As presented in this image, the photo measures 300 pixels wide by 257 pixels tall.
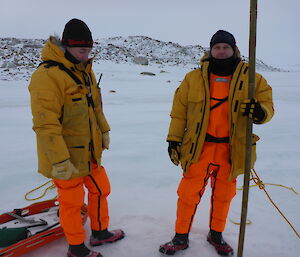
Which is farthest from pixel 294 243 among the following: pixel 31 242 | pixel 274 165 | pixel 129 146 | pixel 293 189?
pixel 129 146

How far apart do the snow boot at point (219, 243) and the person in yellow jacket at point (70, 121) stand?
110 centimetres

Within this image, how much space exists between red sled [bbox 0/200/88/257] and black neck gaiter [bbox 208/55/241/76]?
1.93 m

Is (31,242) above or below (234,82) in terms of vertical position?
below

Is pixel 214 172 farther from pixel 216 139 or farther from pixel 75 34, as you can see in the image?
pixel 75 34

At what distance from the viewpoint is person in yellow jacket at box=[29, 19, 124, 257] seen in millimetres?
1881

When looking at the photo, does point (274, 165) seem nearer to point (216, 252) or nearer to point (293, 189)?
point (293, 189)

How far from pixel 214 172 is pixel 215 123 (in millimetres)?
486

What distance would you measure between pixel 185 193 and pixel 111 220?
1.09 metres

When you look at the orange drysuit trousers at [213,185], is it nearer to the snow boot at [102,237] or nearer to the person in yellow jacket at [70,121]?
the snow boot at [102,237]

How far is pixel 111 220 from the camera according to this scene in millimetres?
2969

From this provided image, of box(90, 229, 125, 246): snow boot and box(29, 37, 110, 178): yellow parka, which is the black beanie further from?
box(90, 229, 125, 246): snow boot

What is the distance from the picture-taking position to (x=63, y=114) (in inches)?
80.0

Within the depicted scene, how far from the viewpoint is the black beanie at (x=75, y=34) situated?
6.58 feet

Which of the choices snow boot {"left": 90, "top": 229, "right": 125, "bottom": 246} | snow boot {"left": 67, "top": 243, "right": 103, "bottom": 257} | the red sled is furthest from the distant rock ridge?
snow boot {"left": 67, "top": 243, "right": 103, "bottom": 257}
